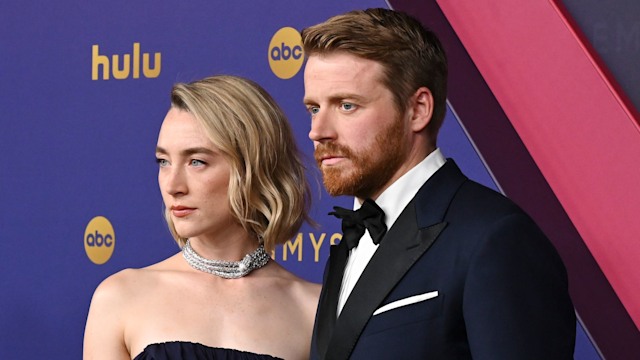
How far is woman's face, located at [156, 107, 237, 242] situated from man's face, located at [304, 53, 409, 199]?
0.51 meters

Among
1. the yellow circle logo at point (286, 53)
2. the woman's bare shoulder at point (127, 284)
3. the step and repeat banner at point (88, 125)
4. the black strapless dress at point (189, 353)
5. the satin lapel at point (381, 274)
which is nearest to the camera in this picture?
the satin lapel at point (381, 274)

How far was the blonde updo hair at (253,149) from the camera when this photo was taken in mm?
2150

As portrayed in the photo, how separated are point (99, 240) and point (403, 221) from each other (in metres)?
1.57

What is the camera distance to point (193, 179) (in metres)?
2.13

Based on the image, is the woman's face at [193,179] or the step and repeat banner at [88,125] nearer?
the woman's face at [193,179]

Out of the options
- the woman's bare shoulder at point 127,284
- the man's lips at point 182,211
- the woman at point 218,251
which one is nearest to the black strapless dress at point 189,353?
the woman at point 218,251

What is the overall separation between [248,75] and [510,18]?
725mm

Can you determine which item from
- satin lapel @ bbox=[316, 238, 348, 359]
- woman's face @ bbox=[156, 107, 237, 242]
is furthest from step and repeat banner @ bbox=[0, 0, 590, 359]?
satin lapel @ bbox=[316, 238, 348, 359]

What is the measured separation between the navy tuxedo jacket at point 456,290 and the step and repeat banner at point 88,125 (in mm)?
1187

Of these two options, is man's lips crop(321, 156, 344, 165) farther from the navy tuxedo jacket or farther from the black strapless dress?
the black strapless dress

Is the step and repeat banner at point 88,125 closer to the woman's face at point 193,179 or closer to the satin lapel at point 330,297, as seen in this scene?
the woman's face at point 193,179

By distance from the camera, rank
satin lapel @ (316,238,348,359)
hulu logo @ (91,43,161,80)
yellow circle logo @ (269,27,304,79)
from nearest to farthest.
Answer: satin lapel @ (316,238,348,359) → yellow circle logo @ (269,27,304,79) → hulu logo @ (91,43,161,80)

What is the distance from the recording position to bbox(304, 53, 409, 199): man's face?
1.64 metres

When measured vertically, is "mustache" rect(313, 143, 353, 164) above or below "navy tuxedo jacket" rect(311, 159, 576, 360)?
above
